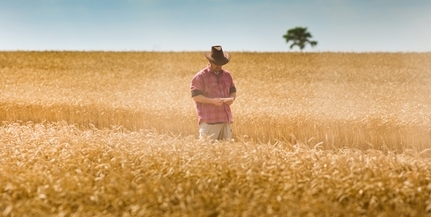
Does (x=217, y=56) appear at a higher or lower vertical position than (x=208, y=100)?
higher

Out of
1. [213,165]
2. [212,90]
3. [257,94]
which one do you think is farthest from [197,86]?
[257,94]

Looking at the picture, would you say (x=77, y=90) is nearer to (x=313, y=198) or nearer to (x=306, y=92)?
(x=306, y=92)

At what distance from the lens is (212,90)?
28.1 feet

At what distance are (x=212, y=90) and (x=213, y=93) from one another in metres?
0.05

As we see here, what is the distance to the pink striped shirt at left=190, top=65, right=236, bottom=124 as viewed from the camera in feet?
28.0

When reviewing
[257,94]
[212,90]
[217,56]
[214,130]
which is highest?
[217,56]

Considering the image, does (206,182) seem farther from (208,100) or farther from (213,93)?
(213,93)

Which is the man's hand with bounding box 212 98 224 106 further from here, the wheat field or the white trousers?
the wheat field

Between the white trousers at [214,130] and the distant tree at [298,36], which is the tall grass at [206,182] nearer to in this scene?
the white trousers at [214,130]

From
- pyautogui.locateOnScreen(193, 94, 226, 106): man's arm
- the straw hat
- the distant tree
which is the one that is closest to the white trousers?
pyautogui.locateOnScreen(193, 94, 226, 106): man's arm

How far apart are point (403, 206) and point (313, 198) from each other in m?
0.82

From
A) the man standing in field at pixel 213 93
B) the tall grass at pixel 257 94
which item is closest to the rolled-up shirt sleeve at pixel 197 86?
the man standing in field at pixel 213 93

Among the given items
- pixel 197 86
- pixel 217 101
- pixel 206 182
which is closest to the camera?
pixel 206 182

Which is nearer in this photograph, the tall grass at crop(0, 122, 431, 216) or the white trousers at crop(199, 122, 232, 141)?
the tall grass at crop(0, 122, 431, 216)
